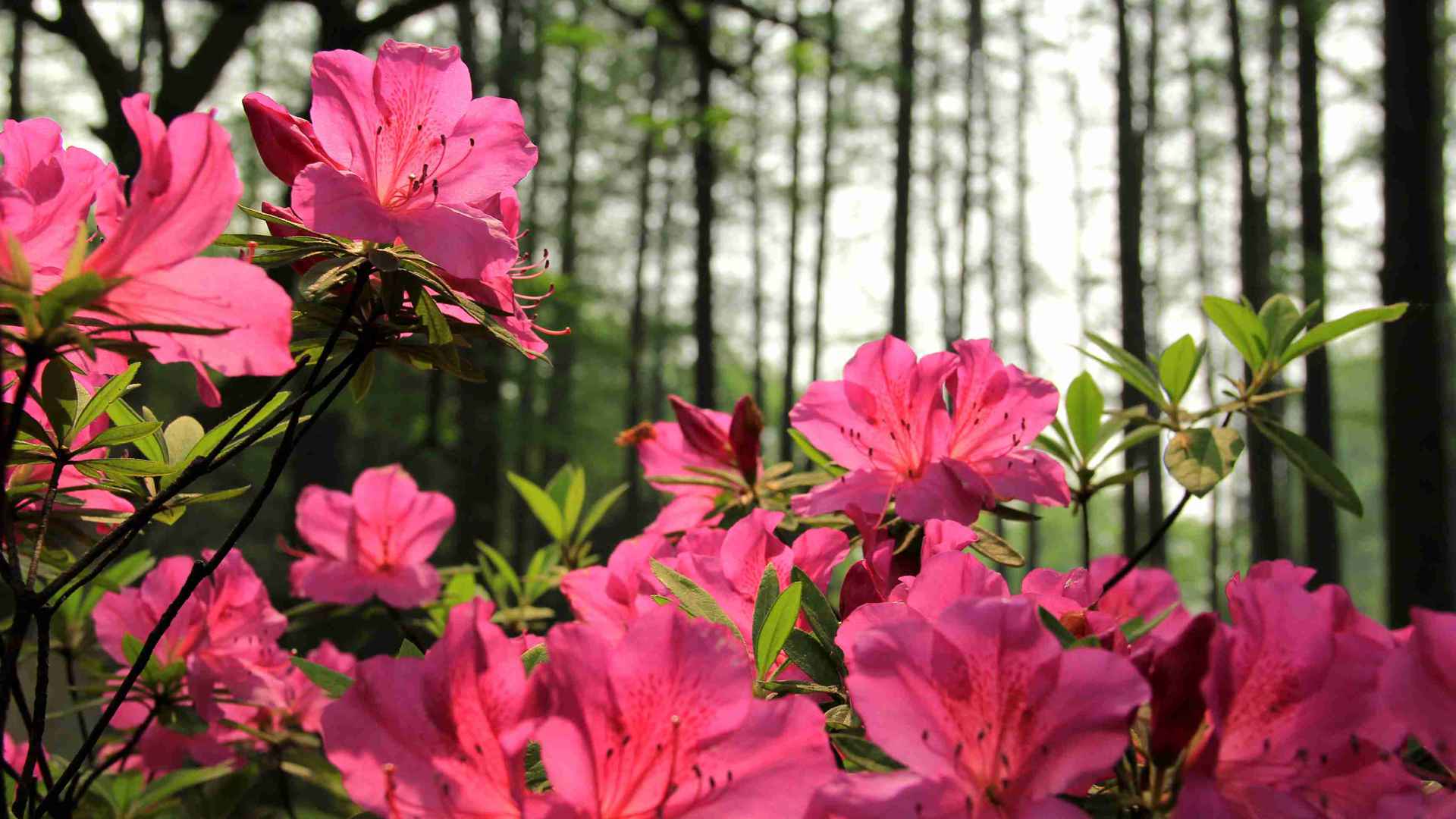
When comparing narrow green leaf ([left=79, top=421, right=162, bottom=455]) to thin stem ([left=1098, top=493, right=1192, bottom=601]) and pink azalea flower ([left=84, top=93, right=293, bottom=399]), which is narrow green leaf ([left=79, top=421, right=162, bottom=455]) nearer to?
pink azalea flower ([left=84, top=93, right=293, bottom=399])

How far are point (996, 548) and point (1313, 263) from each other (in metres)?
8.66

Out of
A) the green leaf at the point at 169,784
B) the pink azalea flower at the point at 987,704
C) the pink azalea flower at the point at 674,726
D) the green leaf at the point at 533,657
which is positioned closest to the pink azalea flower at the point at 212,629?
the green leaf at the point at 169,784

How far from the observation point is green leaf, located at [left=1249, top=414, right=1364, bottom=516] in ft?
3.83

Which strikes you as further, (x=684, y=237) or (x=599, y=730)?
(x=684, y=237)

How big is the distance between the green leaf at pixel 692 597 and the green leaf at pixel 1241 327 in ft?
2.46

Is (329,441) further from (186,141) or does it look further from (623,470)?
(623,470)

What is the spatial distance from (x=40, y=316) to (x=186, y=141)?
0.45 feet

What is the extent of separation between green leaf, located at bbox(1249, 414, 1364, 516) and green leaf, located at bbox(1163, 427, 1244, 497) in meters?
0.04

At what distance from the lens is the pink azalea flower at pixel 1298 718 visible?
0.60 metres

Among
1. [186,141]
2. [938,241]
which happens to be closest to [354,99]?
[186,141]

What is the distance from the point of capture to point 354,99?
0.84 metres

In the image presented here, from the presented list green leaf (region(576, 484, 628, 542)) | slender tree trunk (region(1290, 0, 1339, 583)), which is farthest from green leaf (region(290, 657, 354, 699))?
slender tree trunk (region(1290, 0, 1339, 583))

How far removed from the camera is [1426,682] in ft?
2.01

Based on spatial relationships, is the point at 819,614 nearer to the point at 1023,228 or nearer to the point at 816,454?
the point at 816,454
